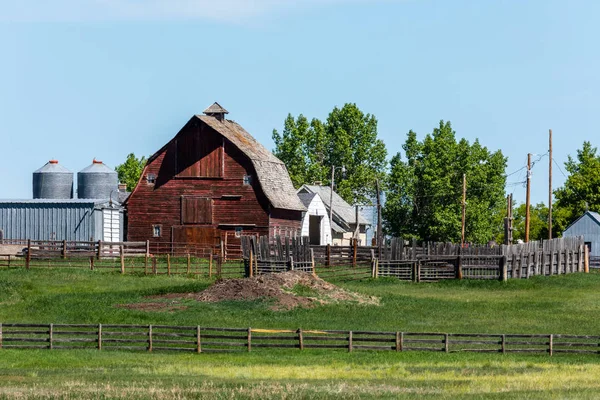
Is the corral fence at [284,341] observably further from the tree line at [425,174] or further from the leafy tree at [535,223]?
the leafy tree at [535,223]

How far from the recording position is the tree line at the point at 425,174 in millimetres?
117938

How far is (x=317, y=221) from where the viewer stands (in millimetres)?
111750

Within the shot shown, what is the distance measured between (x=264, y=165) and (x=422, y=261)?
20.7m

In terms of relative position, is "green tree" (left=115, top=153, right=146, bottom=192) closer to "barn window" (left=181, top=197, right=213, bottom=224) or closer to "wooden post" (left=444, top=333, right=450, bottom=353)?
"barn window" (left=181, top=197, right=213, bottom=224)

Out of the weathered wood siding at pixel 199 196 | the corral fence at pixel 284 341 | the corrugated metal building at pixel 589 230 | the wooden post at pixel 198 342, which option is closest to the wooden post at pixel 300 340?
the corral fence at pixel 284 341

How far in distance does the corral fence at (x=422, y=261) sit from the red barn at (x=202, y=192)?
1164 cm

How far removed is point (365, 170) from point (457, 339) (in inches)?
3469

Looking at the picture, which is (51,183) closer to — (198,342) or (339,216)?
(339,216)

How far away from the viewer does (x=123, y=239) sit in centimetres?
8662

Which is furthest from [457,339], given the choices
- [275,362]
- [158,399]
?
[158,399]

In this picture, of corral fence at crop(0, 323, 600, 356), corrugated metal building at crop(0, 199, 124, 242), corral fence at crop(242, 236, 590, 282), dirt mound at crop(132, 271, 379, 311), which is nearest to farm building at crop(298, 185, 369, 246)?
corrugated metal building at crop(0, 199, 124, 242)

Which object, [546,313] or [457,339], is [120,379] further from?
[546,313]

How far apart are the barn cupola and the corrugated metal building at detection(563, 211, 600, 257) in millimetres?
27218

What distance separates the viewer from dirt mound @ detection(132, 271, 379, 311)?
5503 centimetres
